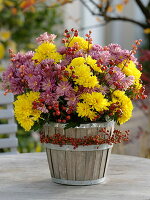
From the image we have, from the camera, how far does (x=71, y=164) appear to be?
1.62m

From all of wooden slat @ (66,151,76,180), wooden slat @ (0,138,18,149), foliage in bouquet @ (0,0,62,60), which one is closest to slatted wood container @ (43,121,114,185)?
wooden slat @ (66,151,76,180)

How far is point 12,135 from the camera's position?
101 inches

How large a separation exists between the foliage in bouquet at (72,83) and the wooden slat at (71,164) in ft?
0.38

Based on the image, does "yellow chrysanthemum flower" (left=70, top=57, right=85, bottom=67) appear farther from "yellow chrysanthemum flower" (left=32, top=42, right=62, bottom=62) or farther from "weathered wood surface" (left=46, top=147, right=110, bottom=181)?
"weathered wood surface" (left=46, top=147, right=110, bottom=181)

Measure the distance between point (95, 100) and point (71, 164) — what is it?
0.26 m

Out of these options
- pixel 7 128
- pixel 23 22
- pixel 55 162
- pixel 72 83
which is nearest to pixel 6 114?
pixel 7 128

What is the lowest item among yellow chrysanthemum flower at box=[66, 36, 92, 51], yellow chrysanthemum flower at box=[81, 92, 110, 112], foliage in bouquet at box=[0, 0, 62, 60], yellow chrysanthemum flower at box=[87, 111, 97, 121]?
yellow chrysanthemum flower at box=[87, 111, 97, 121]

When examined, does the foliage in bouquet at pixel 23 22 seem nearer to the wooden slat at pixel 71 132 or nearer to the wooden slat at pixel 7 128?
the wooden slat at pixel 7 128

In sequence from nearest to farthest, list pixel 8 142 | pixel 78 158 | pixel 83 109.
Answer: pixel 83 109 < pixel 78 158 < pixel 8 142

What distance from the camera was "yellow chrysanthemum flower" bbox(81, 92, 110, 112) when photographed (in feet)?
4.96

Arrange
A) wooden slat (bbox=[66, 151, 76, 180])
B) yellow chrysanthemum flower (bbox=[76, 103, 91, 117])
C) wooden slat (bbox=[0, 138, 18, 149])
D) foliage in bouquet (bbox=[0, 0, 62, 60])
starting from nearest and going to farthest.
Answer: yellow chrysanthemum flower (bbox=[76, 103, 91, 117]) < wooden slat (bbox=[66, 151, 76, 180]) < wooden slat (bbox=[0, 138, 18, 149]) < foliage in bouquet (bbox=[0, 0, 62, 60])

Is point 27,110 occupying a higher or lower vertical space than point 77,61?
lower

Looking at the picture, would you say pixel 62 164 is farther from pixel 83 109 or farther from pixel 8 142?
pixel 8 142

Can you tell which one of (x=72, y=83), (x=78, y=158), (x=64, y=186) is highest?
(x=72, y=83)
